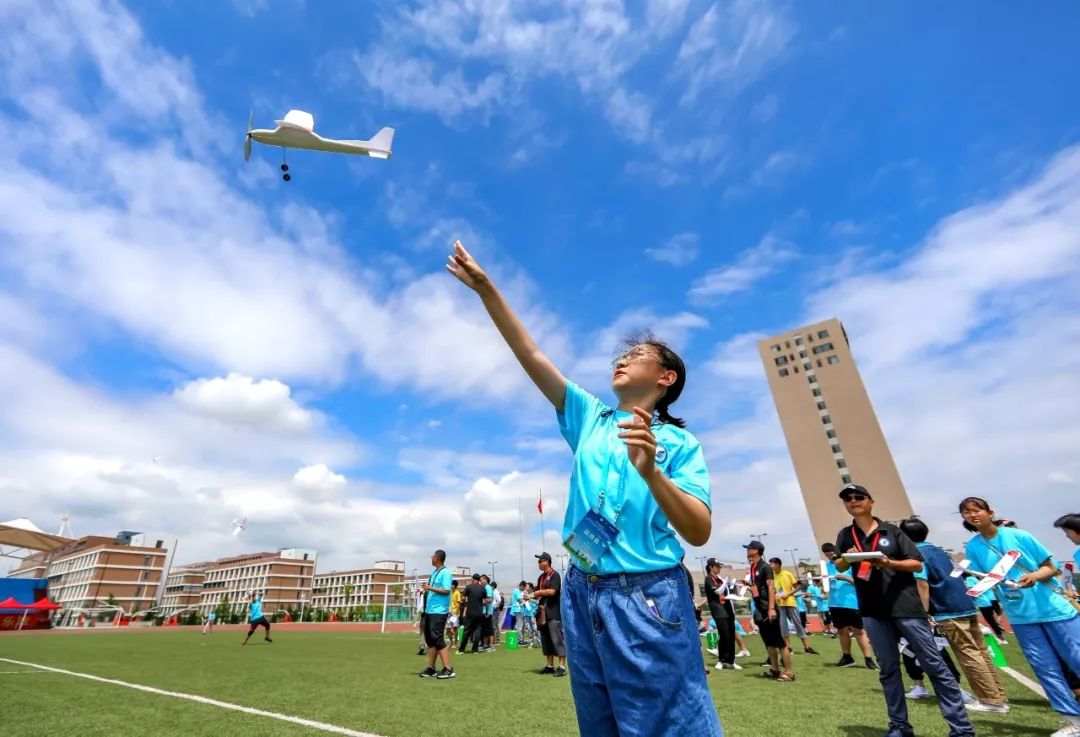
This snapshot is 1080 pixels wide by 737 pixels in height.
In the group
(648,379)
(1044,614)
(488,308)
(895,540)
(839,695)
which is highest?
(488,308)

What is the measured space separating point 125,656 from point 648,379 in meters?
17.1

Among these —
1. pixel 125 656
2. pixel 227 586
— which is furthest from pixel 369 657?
pixel 227 586

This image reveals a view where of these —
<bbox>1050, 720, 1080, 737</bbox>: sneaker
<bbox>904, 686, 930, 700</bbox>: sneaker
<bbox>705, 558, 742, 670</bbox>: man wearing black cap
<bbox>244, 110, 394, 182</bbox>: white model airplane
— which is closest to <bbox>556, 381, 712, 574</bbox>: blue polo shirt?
<bbox>1050, 720, 1080, 737</bbox>: sneaker

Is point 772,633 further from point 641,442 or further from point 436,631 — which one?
point 641,442

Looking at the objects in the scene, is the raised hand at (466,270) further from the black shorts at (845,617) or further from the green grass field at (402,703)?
the black shorts at (845,617)

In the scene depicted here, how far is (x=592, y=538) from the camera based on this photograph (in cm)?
180

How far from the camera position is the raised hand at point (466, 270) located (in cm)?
231

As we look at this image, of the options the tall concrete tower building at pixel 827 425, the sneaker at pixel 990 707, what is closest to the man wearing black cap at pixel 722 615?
the sneaker at pixel 990 707

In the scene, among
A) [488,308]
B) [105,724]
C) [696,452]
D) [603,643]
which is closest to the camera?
[603,643]

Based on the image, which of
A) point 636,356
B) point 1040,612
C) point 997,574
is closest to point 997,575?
point 997,574

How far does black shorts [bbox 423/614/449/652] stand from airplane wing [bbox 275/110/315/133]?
576 inches

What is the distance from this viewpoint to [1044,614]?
5.03 metres

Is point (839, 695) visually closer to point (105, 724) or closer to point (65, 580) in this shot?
point (105, 724)

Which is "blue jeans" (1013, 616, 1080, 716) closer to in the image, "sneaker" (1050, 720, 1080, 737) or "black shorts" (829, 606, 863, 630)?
"sneaker" (1050, 720, 1080, 737)
